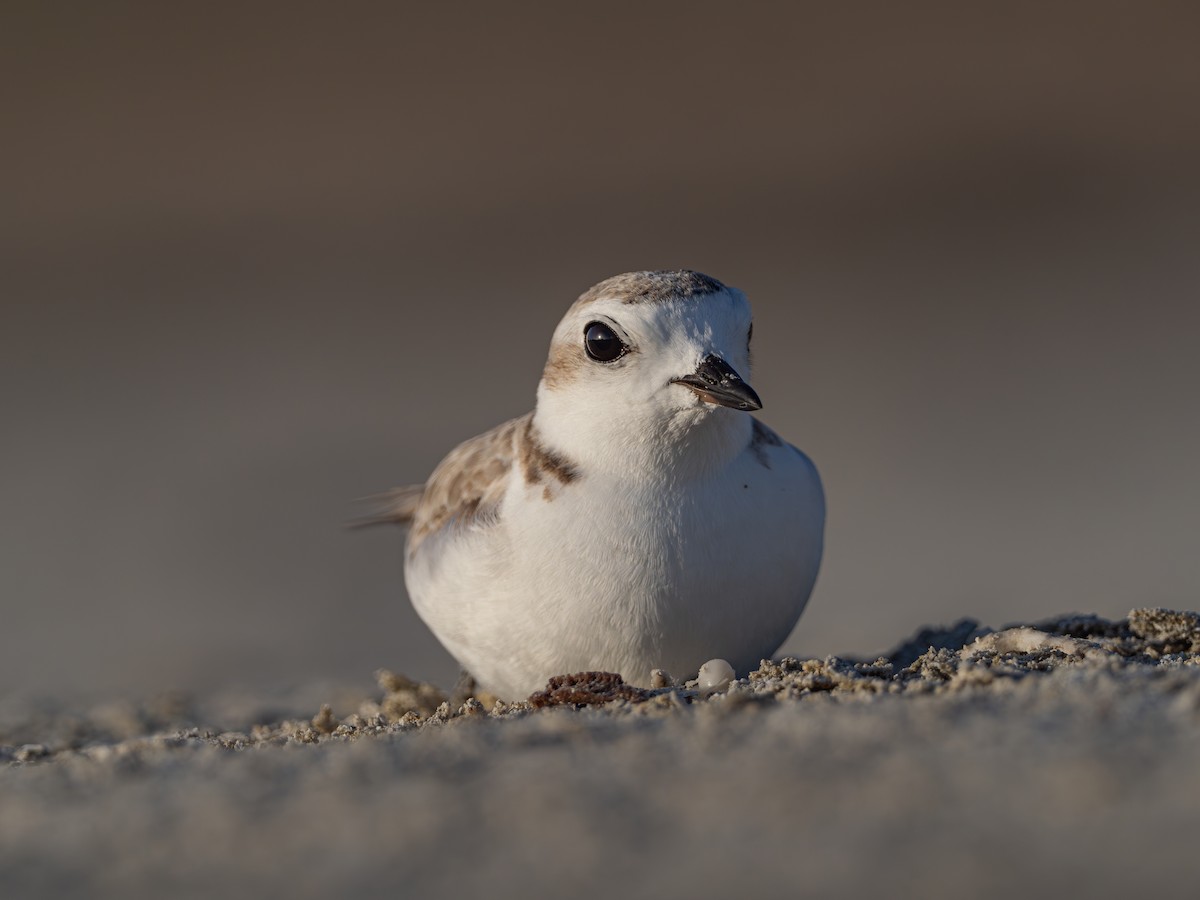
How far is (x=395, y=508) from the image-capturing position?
7.17 meters

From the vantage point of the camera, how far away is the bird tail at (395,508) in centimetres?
705

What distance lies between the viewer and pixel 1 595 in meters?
12.6

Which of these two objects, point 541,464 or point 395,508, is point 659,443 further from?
point 395,508

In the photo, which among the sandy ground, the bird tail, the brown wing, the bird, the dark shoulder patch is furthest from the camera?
the bird tail

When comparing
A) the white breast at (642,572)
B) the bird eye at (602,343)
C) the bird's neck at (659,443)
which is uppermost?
the bird eye at (602,343)

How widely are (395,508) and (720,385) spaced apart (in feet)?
10.0

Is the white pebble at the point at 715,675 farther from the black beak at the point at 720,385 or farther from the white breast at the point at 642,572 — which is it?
the black beak at the point at 720,385

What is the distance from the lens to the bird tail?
7.05 meters

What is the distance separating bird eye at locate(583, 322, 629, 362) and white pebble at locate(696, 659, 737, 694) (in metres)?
1.00

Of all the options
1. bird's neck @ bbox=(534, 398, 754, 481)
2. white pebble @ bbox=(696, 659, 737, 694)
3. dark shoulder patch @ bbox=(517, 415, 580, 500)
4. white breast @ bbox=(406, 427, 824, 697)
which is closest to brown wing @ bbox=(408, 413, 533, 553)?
dark shoulder patch @ bbox=(517, 415, 580, 500)

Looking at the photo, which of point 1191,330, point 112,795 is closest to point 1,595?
point 112,795

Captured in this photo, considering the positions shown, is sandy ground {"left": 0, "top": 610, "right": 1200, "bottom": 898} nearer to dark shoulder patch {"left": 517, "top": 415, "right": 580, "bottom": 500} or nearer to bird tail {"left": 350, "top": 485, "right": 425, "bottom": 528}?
dark shoulder patch {"left": 517, "top": 415, "right": 580, "bottom": 500}

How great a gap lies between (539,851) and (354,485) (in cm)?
1165

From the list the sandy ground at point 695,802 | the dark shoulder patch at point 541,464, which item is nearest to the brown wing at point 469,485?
the dark shoulder patch at point 541,464
